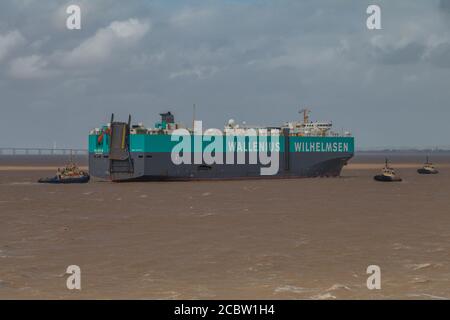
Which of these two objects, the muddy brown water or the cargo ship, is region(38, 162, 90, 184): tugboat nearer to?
the cargo ship

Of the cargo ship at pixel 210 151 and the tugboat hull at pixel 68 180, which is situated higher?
the cargo ship at pixel 210 151

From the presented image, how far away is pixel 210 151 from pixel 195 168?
103 inches

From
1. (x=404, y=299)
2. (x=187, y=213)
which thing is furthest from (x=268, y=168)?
(x=404, y=299)

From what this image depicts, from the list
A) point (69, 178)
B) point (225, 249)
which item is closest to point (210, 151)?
point (69, 178)

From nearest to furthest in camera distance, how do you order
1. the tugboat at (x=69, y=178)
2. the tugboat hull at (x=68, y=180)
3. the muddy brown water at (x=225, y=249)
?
the muddy brown water at (x=225, y=249) → the tugboat hull at (x=68, y=180) → the tugboat at (x=69, y=178)

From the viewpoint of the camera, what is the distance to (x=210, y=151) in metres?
66.3

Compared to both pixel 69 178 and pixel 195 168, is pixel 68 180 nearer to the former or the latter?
pixel 69 178

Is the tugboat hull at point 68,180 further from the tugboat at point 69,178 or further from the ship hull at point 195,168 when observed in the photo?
the ship hull at point 195,168

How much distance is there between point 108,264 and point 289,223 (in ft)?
40.3

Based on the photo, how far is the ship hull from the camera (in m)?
63.4

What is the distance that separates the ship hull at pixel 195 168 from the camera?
63.4 metres

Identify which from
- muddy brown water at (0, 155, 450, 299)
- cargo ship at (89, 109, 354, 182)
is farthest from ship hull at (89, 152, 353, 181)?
muddy brown water at (0, 155, 450, 299)

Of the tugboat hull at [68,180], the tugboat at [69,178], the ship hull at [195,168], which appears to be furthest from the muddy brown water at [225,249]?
the tugboat at [69,178]

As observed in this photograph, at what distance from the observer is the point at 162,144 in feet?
208
